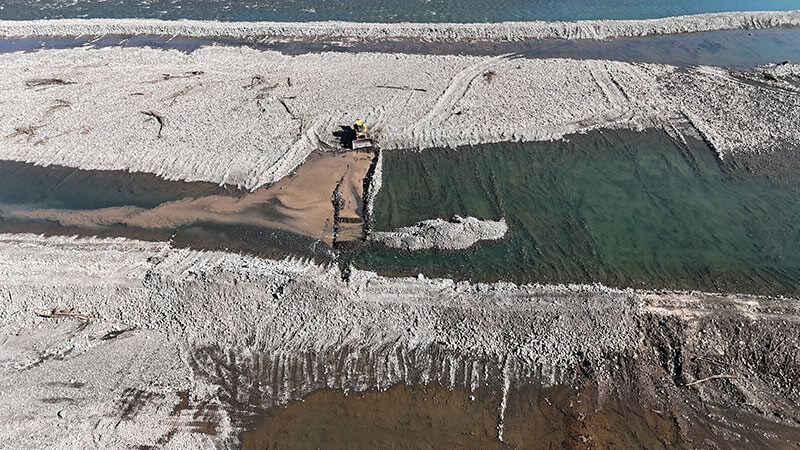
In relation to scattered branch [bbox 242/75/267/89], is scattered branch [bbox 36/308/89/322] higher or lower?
lower

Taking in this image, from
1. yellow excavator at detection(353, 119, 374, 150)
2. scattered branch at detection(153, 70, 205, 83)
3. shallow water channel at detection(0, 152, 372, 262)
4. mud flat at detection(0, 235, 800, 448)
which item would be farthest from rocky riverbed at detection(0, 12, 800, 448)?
scattered branch at detection(153, 70, 205, 83)

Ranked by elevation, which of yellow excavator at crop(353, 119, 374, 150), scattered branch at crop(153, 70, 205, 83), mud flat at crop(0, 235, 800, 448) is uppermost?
scattered branch at crop(153, 70, 205, 83)

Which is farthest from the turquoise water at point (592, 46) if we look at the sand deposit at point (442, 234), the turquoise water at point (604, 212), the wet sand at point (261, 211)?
the sand deposit at point (442, 234)

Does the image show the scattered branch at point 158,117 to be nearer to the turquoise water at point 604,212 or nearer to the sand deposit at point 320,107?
the sand deposit at point 320,107

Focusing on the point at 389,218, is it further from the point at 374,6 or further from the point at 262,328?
the point at 374,6

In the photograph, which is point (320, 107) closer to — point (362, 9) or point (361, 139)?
point (361, 139)

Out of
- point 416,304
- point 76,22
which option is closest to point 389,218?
point 416,304

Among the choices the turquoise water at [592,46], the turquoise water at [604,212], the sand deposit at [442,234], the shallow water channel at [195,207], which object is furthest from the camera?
the turquoise water at [592,46]

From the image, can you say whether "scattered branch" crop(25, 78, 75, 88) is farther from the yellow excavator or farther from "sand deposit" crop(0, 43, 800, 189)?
the yellow excavator
